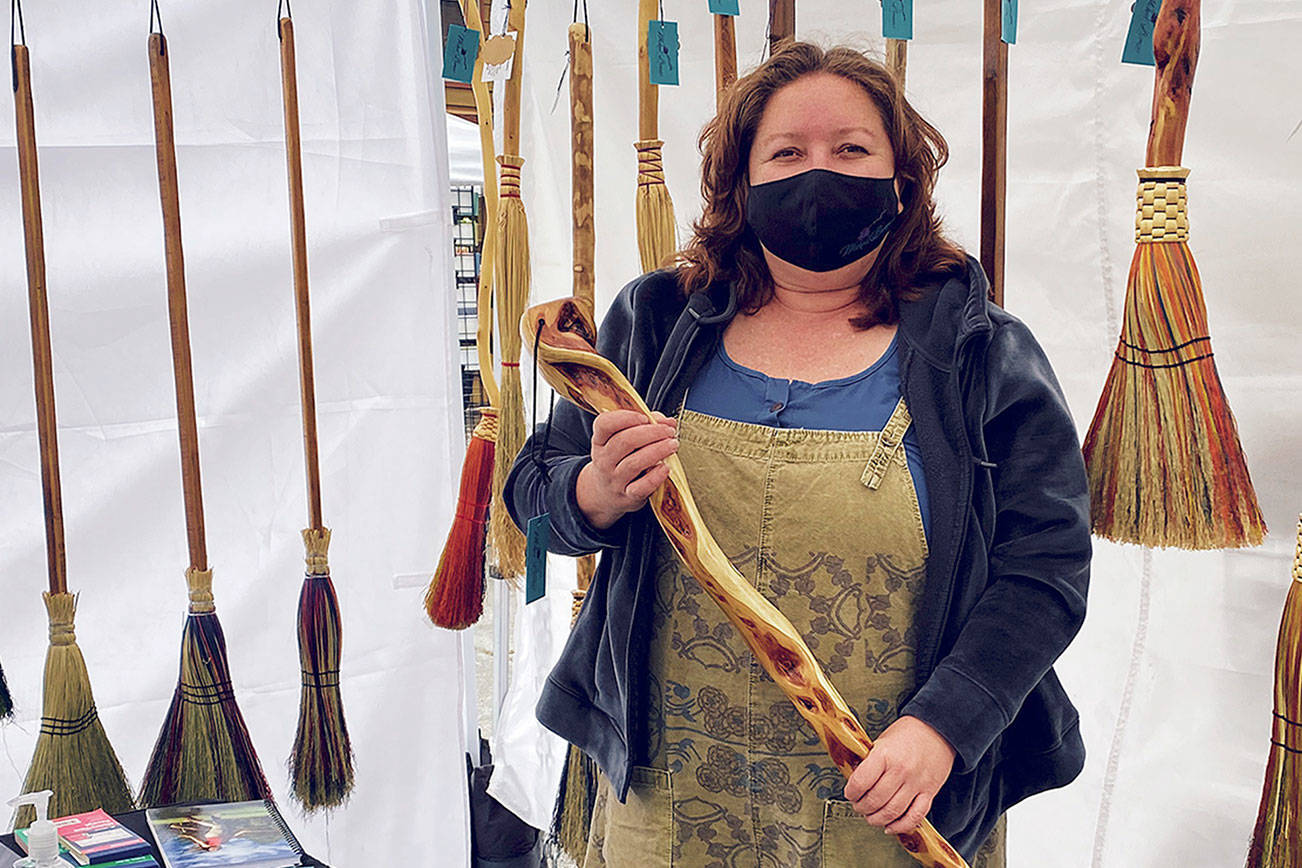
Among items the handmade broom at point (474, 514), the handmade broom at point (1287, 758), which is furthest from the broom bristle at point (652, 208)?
the handmade broom at point (1287, 758)

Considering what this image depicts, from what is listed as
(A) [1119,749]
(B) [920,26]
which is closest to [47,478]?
(B) [920,26]

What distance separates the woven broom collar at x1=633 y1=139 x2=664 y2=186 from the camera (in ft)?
5.13

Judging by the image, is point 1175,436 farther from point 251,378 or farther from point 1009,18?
point 251,378

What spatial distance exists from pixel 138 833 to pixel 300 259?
0.75m

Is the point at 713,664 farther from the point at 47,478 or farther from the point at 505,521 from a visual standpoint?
the point at 47,478

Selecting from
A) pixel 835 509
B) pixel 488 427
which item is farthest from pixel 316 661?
pixel 835 509

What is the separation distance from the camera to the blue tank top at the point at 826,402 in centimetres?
108

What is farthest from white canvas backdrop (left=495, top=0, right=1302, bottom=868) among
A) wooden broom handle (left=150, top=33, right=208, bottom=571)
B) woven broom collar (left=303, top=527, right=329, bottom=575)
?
woven broom collar (left=303, top=527, right=329, bottom=575)

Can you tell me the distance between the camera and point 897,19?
1.34m

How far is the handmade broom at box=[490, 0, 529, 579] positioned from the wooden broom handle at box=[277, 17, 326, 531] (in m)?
0.25

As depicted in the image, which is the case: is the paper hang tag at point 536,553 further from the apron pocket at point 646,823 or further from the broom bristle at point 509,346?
the broom bristle at point 509,346

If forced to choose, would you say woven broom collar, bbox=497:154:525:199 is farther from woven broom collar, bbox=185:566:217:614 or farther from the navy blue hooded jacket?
woven broom collar, bbox=185:566:217:614

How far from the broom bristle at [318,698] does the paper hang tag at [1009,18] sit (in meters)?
1.09

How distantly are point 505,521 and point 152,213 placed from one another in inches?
25.1
